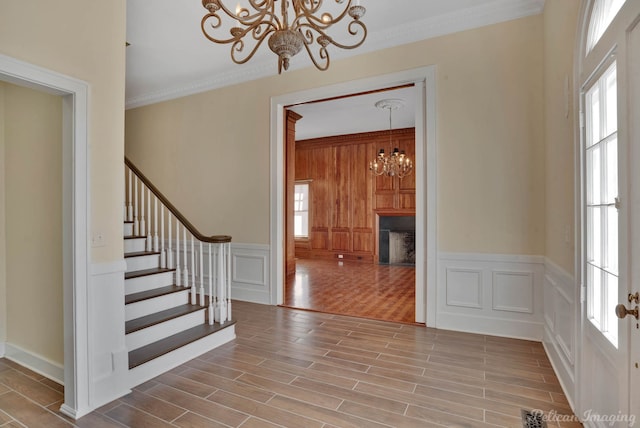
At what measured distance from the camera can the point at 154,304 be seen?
329 centimetres

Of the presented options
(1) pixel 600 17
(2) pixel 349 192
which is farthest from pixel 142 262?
(2) pixel 349 192

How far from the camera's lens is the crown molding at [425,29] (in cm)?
346

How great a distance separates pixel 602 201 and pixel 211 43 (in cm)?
445

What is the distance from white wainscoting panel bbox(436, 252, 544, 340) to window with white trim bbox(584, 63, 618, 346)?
59.5 inches

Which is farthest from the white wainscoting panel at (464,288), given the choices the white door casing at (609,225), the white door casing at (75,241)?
the white door casing at (75,241)

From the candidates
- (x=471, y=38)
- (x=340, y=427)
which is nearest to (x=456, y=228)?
(x=471, y=38)

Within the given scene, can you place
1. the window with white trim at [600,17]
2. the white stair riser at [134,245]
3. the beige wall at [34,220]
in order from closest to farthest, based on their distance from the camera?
the window with white trim at [600,17]
the beige wall at [34,220]
the white stair riser at [134,245]

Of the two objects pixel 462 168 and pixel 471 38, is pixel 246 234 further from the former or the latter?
pixel 471 38

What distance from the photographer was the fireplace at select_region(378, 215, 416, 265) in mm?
8461

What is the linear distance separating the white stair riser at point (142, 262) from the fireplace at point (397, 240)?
5.94 m

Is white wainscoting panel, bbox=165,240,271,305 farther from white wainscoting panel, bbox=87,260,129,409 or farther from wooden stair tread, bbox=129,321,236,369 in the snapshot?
white wainscoting panel, bbox=87,260,129,409

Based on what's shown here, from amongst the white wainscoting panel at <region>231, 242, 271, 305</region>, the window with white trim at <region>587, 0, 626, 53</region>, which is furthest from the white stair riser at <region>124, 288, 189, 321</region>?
the window with white trim at <region>587, 0, 626, 53</region>

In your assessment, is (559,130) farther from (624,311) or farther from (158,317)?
(158,317)

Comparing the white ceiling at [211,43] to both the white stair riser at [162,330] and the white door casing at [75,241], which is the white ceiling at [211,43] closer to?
the white door casing at [75,241]
